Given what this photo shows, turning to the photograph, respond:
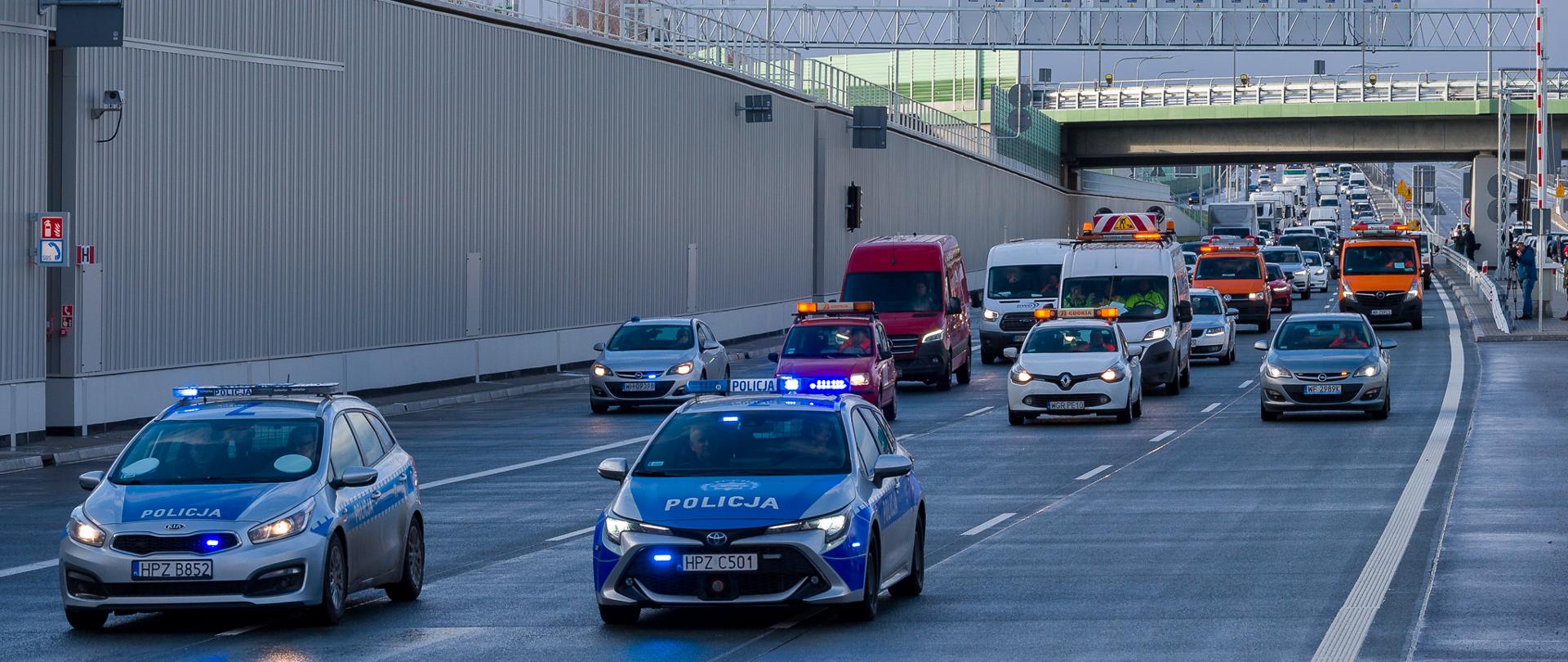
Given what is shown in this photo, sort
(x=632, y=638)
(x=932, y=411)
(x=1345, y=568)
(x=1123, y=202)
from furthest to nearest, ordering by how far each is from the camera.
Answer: (x=1123, y=202)
(x=932, y=411)
(x=1345, y=568)
(x=632, y=638)

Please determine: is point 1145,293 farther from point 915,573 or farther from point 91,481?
point 91,481

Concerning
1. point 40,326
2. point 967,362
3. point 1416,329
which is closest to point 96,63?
point 40,326

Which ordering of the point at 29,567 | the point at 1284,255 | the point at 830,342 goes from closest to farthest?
the point at 29,567 < the point at 830,342 < the point at 1284,255

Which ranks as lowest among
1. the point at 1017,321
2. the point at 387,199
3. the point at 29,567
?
the point at 29,567

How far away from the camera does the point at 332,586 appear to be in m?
12.3

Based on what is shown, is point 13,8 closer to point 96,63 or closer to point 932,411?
point 96,63

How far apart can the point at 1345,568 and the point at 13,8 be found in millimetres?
18514

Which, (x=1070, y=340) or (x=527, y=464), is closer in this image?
(x=527, y=464)

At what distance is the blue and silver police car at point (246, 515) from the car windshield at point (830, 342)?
17.9 m

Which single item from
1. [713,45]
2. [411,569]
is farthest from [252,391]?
[713,45]

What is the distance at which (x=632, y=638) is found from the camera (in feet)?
39.2

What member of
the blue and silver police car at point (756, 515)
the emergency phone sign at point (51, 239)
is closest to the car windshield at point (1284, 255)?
the emergency phone sign at point (51, 239)

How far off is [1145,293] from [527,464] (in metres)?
15.0

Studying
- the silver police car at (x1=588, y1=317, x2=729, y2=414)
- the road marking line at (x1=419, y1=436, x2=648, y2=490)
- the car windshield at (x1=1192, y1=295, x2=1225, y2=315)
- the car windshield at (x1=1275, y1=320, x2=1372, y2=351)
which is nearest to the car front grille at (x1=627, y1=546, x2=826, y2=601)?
the road marking line at (x1=419, y1=436, x2=648, y2=490)
